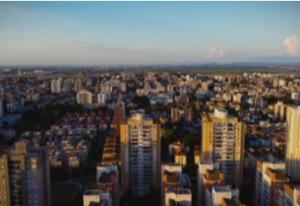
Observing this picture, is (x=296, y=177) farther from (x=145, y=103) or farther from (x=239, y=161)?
(x=145, y=103)

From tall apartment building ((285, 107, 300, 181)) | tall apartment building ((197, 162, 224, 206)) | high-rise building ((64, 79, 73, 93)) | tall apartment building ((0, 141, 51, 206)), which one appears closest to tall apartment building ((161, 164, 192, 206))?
tall apartment building ((197, 162, 224, 206))

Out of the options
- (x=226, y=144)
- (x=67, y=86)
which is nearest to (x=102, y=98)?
(x=67, y=86)

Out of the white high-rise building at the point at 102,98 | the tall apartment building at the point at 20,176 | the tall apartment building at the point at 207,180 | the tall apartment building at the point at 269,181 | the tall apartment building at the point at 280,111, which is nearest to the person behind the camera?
the tall apartment building at the point at 20,176

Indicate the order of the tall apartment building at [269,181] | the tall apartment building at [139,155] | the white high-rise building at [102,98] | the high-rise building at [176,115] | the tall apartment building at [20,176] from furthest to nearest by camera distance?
the white high-rise building at [102,98] → the high-rise building at [176,115] → the tall apartment building at [139,155] → the tall apartment building at [269,181] → the tall apartment building at [20,176]

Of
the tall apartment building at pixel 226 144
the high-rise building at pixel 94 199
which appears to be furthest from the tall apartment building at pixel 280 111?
the high-rise building at pixel 94 199

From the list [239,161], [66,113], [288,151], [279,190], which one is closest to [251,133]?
[288,151]

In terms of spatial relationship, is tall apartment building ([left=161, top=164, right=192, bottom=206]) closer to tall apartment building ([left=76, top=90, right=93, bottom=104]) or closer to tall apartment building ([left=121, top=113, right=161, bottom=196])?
tall apartment building ([left=121, top=113, right=161, bottom=196])

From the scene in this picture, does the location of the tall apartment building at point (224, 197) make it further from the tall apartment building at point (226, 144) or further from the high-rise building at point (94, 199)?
the tall apartment building at point (226, 144)
